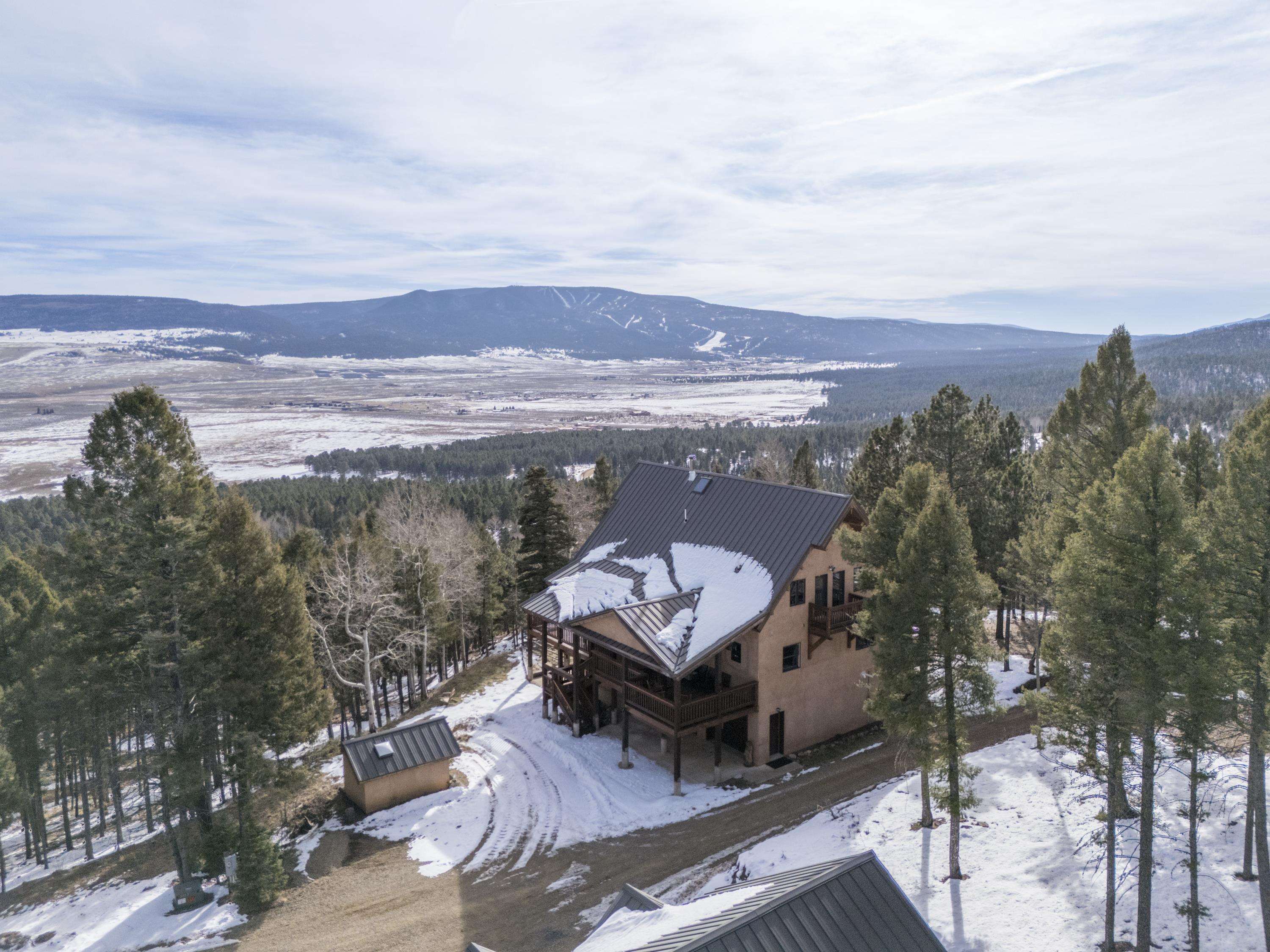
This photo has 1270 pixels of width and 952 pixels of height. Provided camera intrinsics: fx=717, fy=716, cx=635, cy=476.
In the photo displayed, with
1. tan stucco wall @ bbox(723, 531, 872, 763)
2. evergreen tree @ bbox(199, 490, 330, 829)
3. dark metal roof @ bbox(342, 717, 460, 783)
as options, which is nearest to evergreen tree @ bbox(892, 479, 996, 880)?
tan stucco wall @ bbox(723, 531, 872, 763)

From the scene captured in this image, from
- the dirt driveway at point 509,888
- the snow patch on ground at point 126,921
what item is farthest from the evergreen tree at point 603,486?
the snow patch on ground at point 126,921

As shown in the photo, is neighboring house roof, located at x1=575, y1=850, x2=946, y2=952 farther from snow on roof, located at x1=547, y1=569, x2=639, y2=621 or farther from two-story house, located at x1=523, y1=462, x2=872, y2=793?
snow on roof, located at x1=547, y1=569, x2=639, y2=621

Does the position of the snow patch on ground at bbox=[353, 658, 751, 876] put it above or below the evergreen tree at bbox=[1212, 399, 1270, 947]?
below

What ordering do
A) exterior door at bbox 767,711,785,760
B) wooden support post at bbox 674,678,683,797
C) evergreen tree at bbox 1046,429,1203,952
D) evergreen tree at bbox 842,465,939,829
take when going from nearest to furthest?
evergreen tree at bbox 1046,429,1203,952 → evergreen tree at bbox 842,465,939,829 → wooden support post at bbox 674,678,683,797 → exterior door at bbox 767,711,785,760

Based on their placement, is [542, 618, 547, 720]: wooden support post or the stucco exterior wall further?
[542, 618, 547, 720]: wooden support post

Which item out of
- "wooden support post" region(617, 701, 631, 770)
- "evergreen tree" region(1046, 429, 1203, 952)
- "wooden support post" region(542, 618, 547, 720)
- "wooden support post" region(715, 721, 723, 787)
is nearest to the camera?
"evergreen tree" region(1046, 429, 1203, 952)

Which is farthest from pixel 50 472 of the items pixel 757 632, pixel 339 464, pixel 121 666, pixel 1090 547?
pixel 1090 547

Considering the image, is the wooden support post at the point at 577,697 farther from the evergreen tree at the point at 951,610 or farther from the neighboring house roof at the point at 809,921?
the neighboring house roof at the point at 809,921
